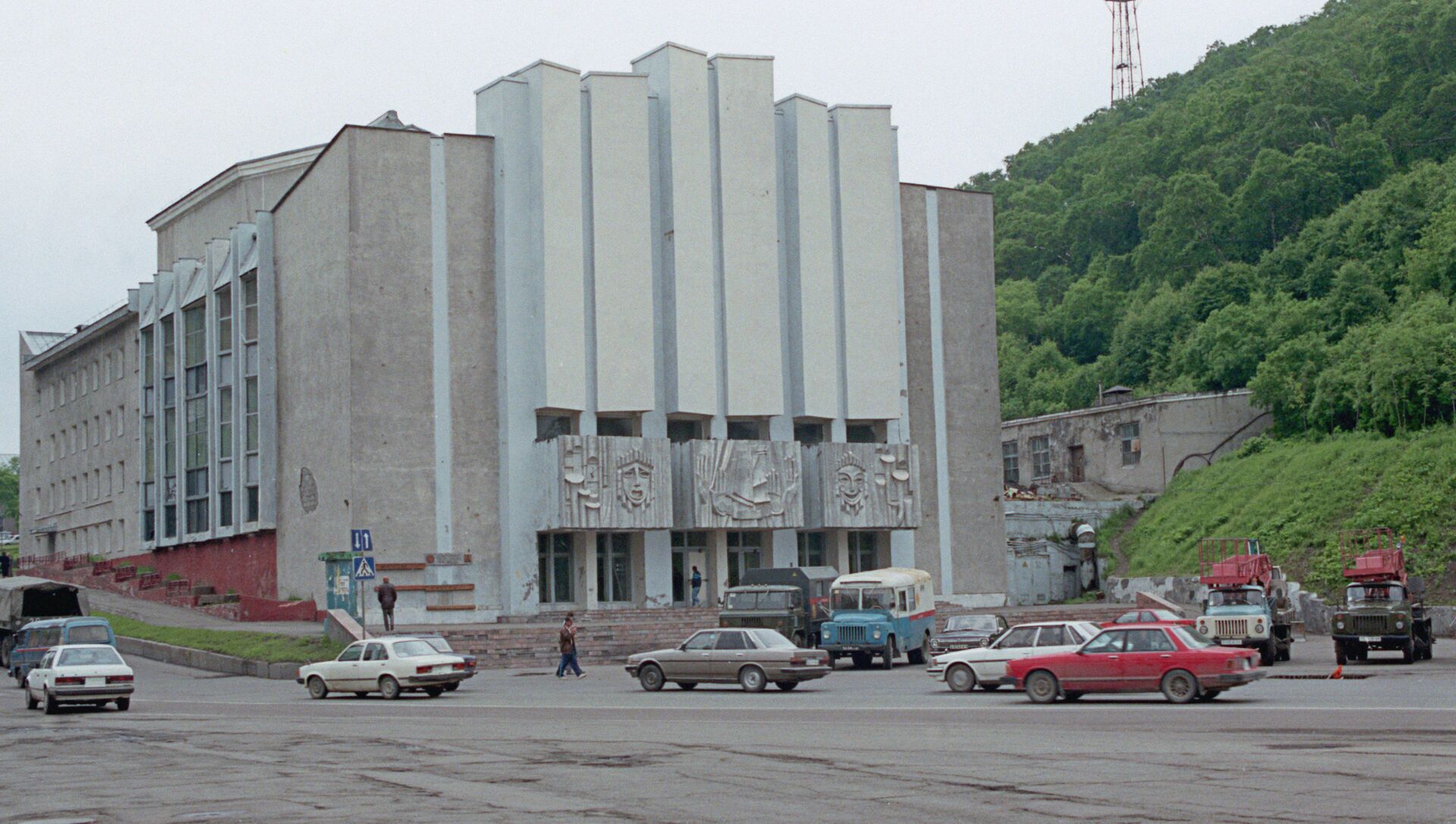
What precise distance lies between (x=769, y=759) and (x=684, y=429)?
37.7 metres

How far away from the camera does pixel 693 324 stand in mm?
52156

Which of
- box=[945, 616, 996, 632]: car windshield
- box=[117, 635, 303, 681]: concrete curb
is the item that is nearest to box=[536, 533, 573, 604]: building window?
box=[117, 635, 303, 681]: concrete curb

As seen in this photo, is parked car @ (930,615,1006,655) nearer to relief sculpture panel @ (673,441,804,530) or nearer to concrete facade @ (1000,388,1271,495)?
relief sculpture panel @ (673,441,804,530)

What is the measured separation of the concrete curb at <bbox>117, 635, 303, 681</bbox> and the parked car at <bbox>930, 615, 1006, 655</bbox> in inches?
622

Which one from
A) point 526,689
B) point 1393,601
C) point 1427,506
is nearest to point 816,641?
point 526,689

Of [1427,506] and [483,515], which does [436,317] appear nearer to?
[483,515]

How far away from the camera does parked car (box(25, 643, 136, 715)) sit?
86.7 feet

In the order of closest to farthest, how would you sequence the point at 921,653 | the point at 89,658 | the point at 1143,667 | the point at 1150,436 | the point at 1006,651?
the point at 1143,667 < the point at 1006,651 < the point at 89,658 < the point at 921,653 < the point at 1150,436

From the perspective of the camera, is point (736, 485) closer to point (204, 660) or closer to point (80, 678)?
point (204, 660)

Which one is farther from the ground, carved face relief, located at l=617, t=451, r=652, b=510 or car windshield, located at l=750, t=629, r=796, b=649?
carved face relief, located at l=617, t=451, r=652, b=510

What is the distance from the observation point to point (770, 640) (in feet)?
94.4

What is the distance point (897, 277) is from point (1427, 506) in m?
20.1

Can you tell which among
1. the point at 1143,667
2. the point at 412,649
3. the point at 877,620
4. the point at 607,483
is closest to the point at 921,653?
the point at 877,620

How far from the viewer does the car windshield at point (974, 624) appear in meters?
36.3
